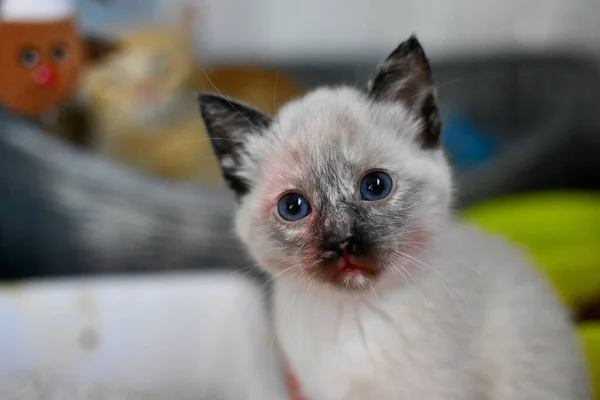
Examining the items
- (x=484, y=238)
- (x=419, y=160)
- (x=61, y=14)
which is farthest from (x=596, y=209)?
(x=61, y=14)

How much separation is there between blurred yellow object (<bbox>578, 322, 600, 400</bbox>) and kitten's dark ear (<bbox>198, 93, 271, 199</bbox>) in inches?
17.5

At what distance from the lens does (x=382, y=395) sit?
0.63 meters

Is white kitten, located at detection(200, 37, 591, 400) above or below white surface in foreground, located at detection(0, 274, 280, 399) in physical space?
above

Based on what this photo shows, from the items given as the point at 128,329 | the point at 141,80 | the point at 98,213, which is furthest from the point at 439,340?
the point at 141,80

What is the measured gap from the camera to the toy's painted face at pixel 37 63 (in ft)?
3.65

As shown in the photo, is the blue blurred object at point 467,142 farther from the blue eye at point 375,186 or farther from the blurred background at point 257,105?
the blue eye at point 375,186

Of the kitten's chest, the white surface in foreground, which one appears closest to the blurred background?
the white surface in foreground

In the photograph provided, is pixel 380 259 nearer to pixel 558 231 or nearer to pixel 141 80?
pixel 558 231

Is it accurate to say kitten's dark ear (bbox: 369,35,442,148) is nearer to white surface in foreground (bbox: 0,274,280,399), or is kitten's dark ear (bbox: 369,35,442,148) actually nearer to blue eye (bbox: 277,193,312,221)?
blue eye (bbox: 277,193,312,221)

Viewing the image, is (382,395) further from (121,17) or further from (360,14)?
(360,14)

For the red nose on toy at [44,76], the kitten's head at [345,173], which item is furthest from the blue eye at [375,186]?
the red nose on toy at [44,76]

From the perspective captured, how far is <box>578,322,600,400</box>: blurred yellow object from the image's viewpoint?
797 mm

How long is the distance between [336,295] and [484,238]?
238 millimetres

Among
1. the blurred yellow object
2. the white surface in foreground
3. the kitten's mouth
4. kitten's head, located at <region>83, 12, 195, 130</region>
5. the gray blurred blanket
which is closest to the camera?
the kitten's mouth
